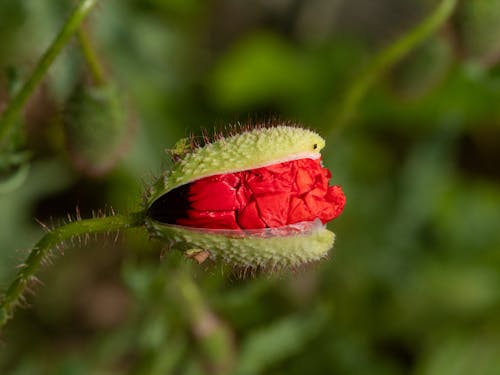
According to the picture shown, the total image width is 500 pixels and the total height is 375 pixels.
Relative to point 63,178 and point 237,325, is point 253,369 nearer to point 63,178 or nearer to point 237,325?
point 237,325

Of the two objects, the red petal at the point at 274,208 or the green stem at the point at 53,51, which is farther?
the green stem at the point at 53,51

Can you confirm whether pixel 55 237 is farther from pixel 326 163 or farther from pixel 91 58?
pixel 326 163

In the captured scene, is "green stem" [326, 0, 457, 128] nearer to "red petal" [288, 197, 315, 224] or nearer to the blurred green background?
the blurred green background

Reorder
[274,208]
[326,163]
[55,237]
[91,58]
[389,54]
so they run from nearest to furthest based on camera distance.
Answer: [274,208]
[55,237]
[91,58]
[389,54]
[326,163]

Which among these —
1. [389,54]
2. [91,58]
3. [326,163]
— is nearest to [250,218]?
[91,58]

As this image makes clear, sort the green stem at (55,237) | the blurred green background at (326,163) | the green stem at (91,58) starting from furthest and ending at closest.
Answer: the blurred green background at (326,163) → the green stem at (91,58) → the green stem at (55,237)

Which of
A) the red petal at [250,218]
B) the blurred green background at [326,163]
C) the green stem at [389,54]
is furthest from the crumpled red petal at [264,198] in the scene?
the green stem at [389,54]

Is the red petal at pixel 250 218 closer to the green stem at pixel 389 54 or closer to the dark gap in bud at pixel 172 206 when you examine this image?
the dark gap in bud at pixel 172 206
